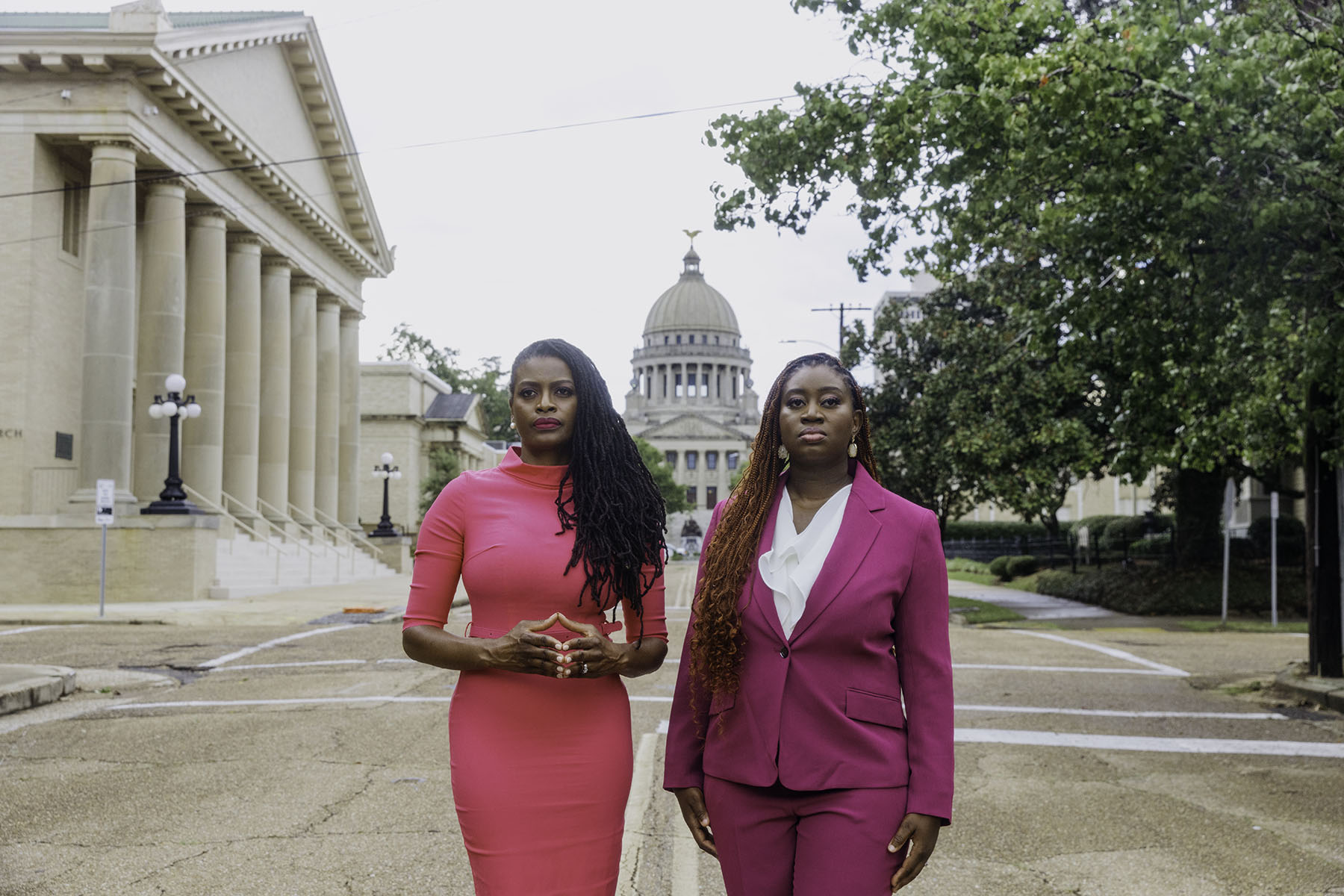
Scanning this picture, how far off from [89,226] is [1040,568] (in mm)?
→ 33692

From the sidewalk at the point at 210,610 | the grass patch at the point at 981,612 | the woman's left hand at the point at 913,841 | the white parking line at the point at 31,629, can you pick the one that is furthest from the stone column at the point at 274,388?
the woman's left hand at the point at 913,841

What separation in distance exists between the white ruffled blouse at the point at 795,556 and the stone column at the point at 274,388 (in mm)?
39227

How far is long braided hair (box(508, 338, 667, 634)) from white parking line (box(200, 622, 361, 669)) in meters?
12.7

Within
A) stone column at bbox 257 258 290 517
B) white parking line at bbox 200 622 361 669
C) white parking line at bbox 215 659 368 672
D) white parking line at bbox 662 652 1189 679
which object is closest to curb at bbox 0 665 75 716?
white parking line at bbox 215 659 368 672

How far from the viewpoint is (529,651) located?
3.15 meters

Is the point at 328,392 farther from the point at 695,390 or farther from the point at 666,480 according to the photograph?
the point at 695,390

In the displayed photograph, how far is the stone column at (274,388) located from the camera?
4081 centimetres

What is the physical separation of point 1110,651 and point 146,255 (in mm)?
24981

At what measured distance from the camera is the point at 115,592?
26859 mm

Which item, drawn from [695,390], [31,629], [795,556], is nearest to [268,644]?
[31,629]

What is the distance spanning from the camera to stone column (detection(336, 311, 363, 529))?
161 feet

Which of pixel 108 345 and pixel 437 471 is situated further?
pixel 437 471

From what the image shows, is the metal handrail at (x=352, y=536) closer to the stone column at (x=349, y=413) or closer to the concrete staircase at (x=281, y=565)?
the concrete staircase at (x=281, y=565)

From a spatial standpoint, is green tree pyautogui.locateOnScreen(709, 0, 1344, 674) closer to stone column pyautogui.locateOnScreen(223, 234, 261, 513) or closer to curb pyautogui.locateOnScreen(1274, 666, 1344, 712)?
curb pyautogui.locateOnScreen(1274, 666, 1344, 712)
